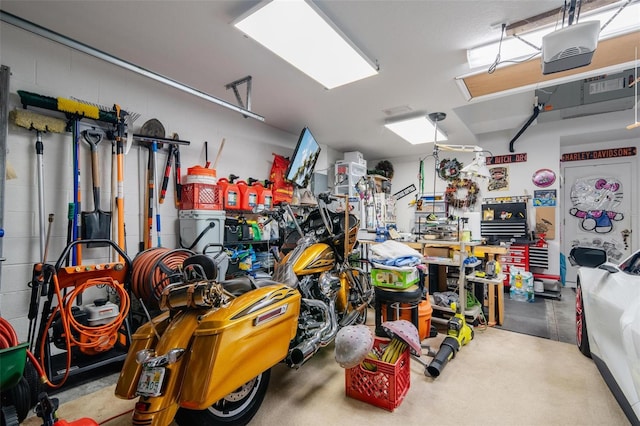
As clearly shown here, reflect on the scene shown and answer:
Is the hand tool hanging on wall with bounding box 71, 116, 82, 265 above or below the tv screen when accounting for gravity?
below

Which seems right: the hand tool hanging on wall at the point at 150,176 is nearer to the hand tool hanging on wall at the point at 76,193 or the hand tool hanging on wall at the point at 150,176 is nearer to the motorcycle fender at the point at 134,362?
the hand tool hanging on wall at the point at 76,193

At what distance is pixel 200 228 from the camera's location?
3.16m

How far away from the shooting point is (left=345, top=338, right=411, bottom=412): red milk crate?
184 centimetres

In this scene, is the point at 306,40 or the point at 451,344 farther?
the point at 451,344

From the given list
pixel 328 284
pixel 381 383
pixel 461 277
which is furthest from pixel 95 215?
pixel 461 277

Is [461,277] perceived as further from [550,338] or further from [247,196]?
[247,196]

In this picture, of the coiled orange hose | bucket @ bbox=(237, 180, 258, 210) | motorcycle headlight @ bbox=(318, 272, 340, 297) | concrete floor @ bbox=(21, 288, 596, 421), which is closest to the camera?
concrete floor @ bbox=(21, 288, 596, 421)

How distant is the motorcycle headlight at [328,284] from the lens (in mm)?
2467

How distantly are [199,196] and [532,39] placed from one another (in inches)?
137

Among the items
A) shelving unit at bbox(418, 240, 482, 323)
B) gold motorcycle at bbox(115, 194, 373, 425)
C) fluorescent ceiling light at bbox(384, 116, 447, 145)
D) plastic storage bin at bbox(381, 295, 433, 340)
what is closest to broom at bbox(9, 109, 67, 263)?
gold motorcycle at bbox(115, 194, 373, 425)

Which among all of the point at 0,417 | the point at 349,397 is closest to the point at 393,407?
the point at 349,397

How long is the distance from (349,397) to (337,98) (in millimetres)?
3141

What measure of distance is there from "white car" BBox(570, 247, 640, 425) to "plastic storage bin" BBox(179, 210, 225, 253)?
127 inches

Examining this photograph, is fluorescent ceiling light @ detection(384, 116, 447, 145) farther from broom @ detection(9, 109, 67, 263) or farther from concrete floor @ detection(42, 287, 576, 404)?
broom @ detection(9, 109, 67, 263)
